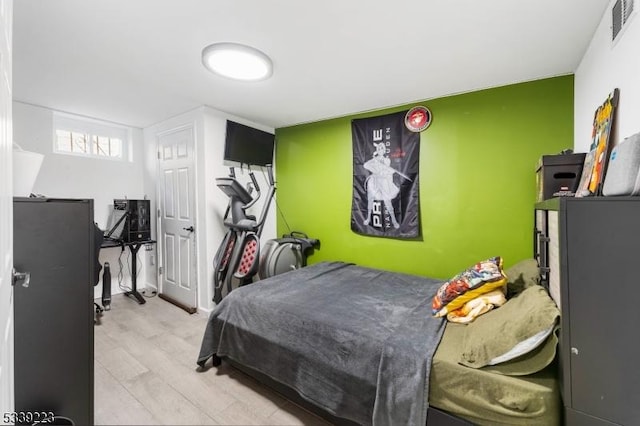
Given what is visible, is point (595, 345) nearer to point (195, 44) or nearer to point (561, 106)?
point (561, 106)

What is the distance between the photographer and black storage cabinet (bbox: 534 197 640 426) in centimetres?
83

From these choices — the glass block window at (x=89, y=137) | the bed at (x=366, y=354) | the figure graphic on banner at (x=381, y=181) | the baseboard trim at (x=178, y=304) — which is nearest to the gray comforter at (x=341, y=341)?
the bed at (x=366, y=354)

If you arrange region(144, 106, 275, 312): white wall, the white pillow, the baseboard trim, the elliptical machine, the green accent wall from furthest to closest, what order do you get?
the baseboard trim, region(144, 106, 275, 312): white wall, the elliptical machine, the green accent wall, the white pillow

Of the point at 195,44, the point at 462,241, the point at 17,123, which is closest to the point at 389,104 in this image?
the point at 462,241

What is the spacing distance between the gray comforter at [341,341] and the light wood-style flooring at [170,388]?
0.61ft

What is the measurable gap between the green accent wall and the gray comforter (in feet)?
1.84

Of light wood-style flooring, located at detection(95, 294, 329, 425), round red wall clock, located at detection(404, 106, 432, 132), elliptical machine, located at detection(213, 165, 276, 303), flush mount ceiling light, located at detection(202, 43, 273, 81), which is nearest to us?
light wood-style flooring, located at detection(95, 294, 329, 425)

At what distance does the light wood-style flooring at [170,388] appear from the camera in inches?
62.2

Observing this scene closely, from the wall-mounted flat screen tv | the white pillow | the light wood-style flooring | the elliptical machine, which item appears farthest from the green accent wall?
the light wood-style flooring

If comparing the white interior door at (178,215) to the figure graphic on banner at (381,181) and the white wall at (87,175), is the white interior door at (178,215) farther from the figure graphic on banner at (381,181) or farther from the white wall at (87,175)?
the figure graphic on banner at (381,181)

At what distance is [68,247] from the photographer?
1.29 meters

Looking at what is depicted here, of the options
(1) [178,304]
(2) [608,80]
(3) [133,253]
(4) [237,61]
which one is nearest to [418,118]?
(2) [608,80]

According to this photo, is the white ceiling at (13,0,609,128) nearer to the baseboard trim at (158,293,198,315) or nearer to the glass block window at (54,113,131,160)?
the glass block window at (54,113,131,160)

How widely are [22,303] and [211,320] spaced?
1.07 metres
